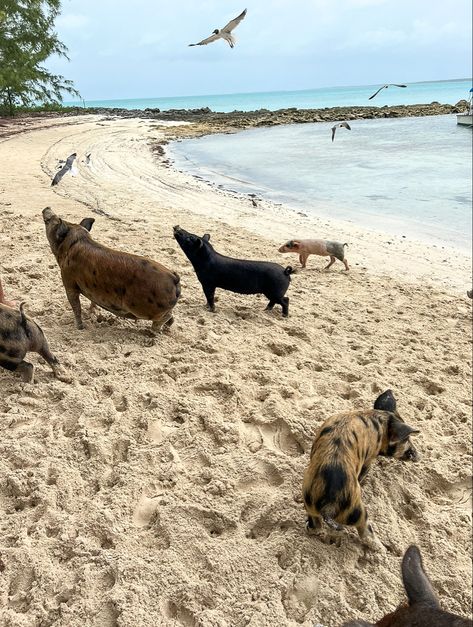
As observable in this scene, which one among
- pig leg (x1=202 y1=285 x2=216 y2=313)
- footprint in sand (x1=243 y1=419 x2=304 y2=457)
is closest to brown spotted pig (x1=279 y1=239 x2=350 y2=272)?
pig leg (x1=202 y1=285 x2=216 y2=313)

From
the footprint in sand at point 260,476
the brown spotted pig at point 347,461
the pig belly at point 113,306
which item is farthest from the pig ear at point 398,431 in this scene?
the pig belly at point 113,306

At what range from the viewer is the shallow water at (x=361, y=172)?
11093mm

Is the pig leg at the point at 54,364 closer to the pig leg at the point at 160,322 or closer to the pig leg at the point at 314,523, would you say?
the pig leg at the point at 160,322

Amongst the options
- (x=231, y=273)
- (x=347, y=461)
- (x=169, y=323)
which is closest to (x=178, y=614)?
(x=347, y=461)

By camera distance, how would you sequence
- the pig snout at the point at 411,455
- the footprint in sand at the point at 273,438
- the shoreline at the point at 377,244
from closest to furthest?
the pig snout at the point at 411,455, the footprint in sand at the point at 273,438, the shoreline at the point at 377,244

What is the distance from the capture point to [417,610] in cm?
152

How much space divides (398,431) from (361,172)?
15.7m

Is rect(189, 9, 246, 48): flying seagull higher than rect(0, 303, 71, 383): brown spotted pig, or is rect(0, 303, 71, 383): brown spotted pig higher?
rect(189, 9, 246, 48): flying seagull

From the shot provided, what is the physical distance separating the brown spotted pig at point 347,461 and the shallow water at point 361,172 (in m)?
7.06

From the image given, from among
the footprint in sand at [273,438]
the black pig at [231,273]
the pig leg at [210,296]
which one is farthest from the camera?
A: the pig leg at [210,296]

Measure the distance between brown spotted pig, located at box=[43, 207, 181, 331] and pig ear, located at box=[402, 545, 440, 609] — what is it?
8.77 ft

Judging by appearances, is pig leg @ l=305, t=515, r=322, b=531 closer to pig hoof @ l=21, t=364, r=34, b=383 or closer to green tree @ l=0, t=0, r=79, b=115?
pig hoof @ l=21, t=364, r=34, b=383

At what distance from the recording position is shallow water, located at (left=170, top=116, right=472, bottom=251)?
11.1 m

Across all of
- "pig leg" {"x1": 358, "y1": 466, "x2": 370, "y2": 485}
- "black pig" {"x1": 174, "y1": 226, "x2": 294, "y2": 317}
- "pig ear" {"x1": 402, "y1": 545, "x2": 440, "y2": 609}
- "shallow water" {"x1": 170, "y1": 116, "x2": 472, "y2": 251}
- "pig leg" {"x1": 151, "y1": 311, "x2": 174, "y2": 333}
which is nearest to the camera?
"pig ear" {"x1": 402, "y1": 545, "x2": 440, "y2": 609}
